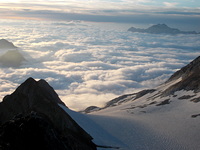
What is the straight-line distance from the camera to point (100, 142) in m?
45.4

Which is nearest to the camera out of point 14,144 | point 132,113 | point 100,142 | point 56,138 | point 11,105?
point 14,144

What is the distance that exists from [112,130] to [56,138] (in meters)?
25.8

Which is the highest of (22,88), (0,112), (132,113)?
(22,88)

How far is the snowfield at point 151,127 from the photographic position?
153ft

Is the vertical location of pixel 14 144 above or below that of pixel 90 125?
above

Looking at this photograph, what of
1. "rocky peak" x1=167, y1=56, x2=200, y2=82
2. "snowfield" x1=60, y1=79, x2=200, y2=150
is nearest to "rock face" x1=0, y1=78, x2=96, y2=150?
"snowfield" x1=60, y1=79, x2=200, y2=150

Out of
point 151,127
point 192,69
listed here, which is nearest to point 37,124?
point 151,127

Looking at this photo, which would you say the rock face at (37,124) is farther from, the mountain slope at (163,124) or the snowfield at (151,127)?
the mountain slope at (163,124)

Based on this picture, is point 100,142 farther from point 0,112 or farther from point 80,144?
point 0,112

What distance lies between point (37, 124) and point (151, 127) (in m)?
32.4

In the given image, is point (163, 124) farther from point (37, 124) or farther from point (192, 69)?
point (192, 69)

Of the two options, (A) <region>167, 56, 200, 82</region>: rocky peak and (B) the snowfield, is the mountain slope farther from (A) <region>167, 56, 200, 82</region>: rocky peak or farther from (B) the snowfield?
(A) <region>167, 56, 200, 82</region>: rocky peak

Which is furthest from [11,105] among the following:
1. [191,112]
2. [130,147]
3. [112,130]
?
[191,112]

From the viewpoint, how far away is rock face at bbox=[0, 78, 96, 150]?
2822 centimetres
